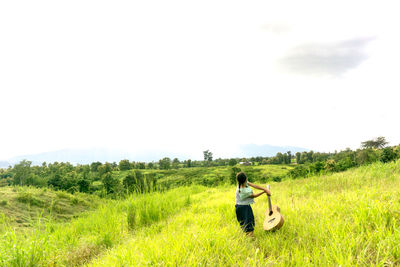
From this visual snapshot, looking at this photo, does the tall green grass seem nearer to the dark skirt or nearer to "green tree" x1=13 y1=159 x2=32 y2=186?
the dark skirt

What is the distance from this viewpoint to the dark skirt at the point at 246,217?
466 centimetres

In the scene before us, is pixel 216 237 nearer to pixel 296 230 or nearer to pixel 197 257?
pixel 197 257

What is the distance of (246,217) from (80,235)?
5.04m

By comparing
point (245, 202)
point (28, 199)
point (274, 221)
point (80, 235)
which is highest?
point (245, 202)

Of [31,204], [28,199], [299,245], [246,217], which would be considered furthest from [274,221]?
[31,204]

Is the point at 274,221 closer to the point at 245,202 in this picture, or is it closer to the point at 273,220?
the point at 273,220

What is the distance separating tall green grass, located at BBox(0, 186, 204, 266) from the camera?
3.86 m

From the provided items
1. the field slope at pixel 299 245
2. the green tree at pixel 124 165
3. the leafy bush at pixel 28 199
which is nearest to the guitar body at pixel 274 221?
the field slope at pixel 299 245

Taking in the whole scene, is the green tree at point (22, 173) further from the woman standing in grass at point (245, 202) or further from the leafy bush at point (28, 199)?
the woman standing in grass at point (245, 202)

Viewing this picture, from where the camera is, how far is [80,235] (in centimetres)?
593

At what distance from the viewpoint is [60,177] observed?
70.9m

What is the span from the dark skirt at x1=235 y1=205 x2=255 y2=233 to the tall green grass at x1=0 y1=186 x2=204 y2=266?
2971mm

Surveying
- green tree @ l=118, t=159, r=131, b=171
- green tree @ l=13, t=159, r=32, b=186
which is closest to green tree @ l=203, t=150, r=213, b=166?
green tree @ l=118, t=159, r=131, b=171

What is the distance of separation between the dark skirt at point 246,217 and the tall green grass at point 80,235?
297cm
